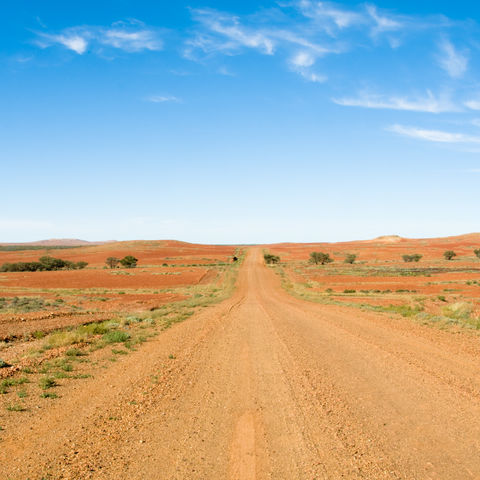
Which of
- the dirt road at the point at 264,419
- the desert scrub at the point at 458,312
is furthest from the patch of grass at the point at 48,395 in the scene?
the desert scrub at the point at 458,312

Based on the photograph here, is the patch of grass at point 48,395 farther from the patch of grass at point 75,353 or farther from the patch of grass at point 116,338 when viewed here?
the patch of grass at point 116,338

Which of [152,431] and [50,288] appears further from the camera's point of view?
[50,288]

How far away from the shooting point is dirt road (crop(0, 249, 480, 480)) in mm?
5984

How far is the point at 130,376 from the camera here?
10898mm

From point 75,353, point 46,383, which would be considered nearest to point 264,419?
point 46,383

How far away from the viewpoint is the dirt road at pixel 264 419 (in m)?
5.98

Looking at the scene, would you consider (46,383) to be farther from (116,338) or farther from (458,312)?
(458,312)

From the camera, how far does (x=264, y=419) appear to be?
770 cm

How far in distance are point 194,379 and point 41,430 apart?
3987 mm

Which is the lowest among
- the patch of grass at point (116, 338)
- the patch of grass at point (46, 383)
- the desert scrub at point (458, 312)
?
the desert scrub at point (458, 312)

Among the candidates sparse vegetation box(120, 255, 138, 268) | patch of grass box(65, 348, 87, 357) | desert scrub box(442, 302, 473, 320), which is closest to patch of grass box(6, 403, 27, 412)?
patch of grass box(65, 348, 87, 357)

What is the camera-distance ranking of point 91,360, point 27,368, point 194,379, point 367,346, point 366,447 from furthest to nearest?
point 367,346, point 91,360, point 27,368, point 194,379, point 366,447

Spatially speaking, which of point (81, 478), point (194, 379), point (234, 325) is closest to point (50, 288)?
point (234, 325)

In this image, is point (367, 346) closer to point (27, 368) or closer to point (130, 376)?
point (130, 376)
